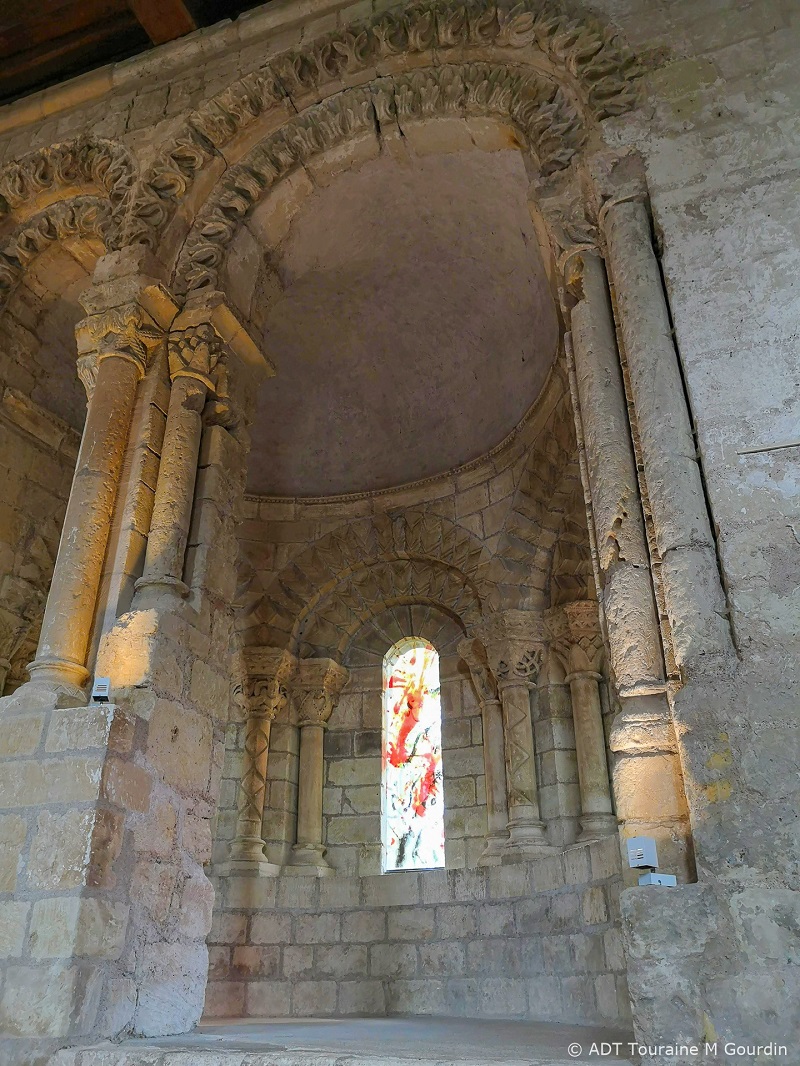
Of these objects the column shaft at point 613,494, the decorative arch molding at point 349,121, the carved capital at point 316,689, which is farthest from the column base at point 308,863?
the column shaft at point 613,494

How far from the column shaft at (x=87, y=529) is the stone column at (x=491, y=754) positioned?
3.63 metres

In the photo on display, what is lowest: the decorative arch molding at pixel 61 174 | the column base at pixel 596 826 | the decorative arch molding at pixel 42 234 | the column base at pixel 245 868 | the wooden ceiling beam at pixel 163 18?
the column base at pixel 245 868

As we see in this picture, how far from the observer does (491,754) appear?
6.76 metres

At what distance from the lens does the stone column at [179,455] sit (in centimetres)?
416

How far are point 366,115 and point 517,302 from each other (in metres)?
2.12

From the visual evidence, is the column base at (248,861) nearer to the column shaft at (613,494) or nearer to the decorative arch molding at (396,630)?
the decorative arch molding at (396,630)

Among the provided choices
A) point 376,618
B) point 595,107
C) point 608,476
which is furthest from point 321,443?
point 608,476

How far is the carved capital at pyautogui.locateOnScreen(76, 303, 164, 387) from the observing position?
4.64 meters

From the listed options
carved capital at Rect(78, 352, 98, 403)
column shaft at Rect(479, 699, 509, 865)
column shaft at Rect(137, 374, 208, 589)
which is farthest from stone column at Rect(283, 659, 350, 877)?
carved capital at Rect(78, 352, 98, 403)

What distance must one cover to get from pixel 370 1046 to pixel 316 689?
4387 millimetres

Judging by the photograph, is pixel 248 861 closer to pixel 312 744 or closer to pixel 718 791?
pixel 312 744

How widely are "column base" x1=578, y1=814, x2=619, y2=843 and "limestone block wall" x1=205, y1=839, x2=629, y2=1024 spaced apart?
1.15ft

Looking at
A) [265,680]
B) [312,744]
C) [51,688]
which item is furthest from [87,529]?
[312,744]

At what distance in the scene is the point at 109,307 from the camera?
4727 millimetres
